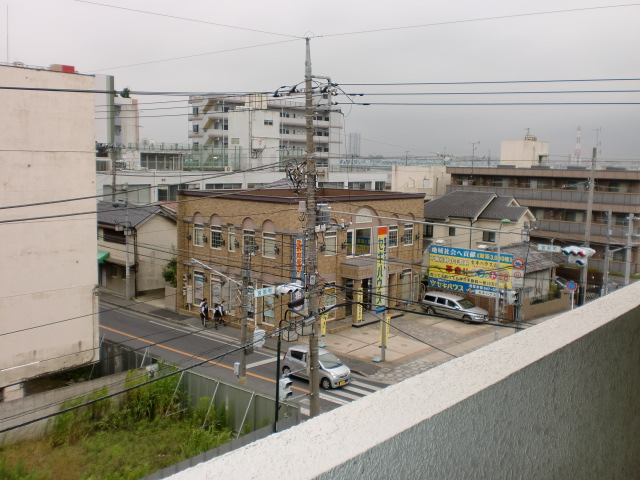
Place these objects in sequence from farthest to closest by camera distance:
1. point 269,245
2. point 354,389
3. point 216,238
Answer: point 216,238 < point 269,245 < point 354,389

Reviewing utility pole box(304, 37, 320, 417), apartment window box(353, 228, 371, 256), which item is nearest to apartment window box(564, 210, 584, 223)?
apartment window box(353, 228, 371, 256)

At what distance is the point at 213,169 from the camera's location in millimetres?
33438

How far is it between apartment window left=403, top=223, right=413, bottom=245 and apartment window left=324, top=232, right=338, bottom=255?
3.70 m

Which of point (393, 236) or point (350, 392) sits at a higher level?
point (393, 236)

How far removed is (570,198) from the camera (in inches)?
1148

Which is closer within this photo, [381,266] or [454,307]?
[381,266]

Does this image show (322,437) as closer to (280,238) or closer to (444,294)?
(280,238)

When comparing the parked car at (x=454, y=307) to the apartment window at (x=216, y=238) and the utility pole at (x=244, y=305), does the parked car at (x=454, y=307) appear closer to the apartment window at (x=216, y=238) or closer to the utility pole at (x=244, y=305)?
the apartment window at (x=216, y=238)

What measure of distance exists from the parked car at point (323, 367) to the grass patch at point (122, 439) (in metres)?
3.87

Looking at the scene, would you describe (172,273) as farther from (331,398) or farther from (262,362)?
(331,398)

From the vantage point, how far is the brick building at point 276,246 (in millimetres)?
20203

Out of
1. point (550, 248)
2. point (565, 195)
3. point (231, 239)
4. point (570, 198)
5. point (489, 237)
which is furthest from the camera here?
point (565, 195)

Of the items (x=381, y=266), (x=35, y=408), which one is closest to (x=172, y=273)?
(x=381, y=266)

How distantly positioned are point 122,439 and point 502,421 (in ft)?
37.3
